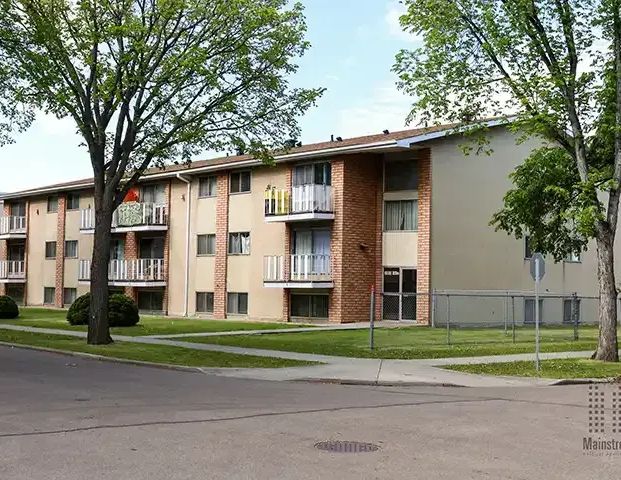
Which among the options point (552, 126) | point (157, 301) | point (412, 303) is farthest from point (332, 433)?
point (157, 301)

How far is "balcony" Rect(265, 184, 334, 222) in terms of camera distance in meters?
33.0

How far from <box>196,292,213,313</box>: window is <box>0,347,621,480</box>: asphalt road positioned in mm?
23478

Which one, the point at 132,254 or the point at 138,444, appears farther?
the point at 132,254

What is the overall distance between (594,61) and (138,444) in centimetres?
1588

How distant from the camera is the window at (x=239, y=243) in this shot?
1453 inches

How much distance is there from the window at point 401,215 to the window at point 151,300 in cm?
1309

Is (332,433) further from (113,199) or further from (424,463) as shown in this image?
(113,199)

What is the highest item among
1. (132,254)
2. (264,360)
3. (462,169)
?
(462,169)

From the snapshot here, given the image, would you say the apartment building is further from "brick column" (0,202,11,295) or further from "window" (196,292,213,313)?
"brick column" (0,202,11,295)

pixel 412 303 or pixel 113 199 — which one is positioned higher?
pixel 113 199

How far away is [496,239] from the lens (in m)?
35.0

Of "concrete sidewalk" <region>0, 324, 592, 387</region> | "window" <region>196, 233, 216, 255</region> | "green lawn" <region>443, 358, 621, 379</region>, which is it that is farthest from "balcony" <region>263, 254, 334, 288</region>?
"green lawn" <region>443, 358, 621, 379</region>

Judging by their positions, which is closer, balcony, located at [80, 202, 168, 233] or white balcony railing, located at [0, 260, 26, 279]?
balcony, located at [80, 202, 168, 233]

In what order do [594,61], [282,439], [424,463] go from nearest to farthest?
[424,463] < [282,439] < [594,61]
